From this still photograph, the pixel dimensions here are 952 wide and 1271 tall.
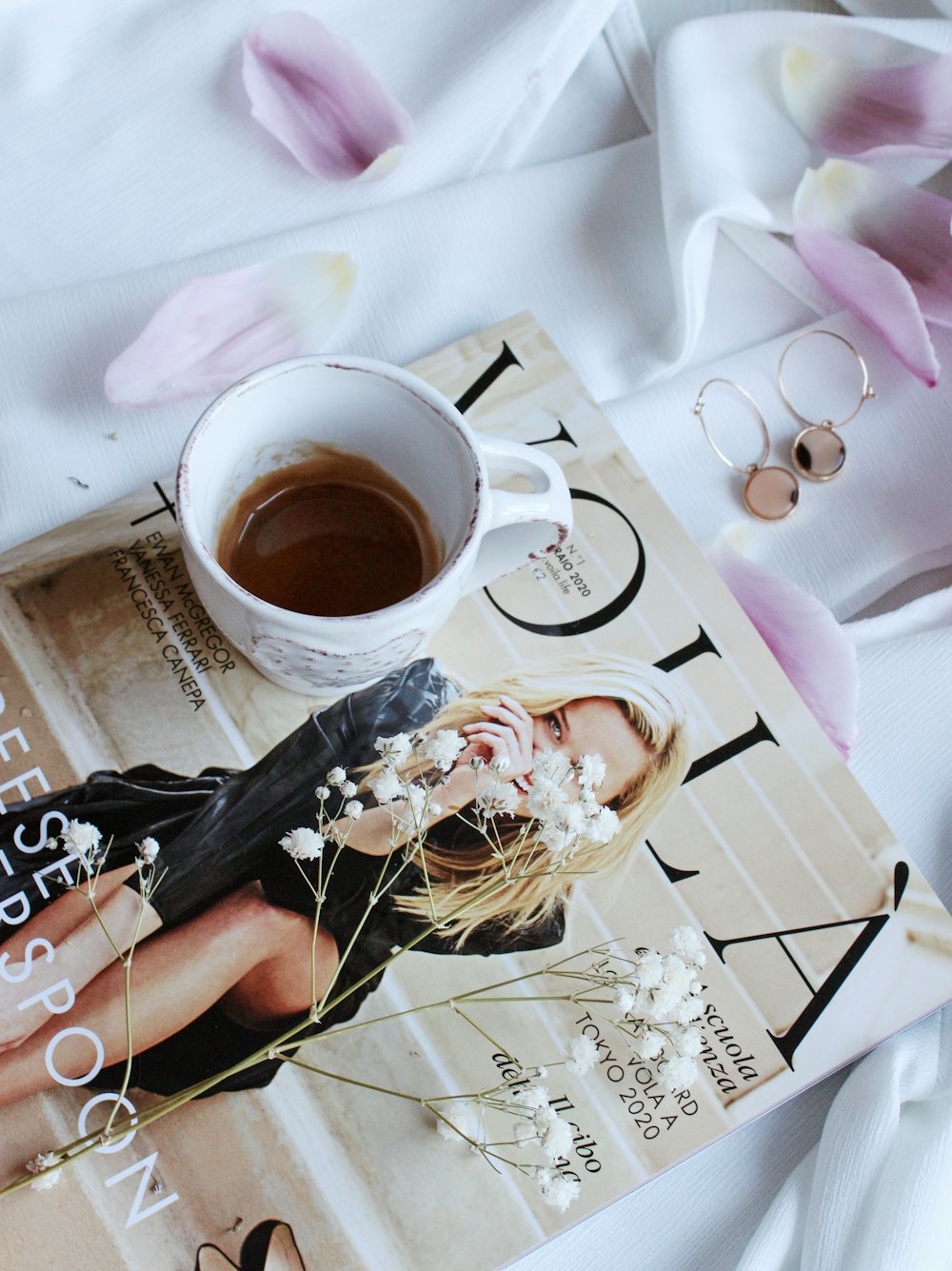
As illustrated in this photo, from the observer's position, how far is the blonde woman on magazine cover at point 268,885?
354mm

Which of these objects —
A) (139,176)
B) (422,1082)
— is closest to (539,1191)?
(422,1082)

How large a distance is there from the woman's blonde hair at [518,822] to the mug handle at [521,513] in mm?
51

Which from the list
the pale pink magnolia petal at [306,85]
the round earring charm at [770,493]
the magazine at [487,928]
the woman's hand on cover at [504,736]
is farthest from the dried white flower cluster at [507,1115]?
the pale pink magnolia petal at [306,85]

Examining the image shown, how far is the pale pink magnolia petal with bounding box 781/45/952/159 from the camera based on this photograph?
19.1 inches

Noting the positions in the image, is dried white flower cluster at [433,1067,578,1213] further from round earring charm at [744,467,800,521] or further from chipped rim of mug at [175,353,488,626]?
round earring charm at [744,467,800,521]

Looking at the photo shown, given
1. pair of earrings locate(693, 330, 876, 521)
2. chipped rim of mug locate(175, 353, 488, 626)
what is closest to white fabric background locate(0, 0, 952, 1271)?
pair of earrings locate(693, 330, 876, 521)

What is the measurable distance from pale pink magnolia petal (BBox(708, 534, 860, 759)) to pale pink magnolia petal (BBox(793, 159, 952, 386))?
12cm

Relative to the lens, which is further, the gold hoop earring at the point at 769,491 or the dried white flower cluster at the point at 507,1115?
the gold hoop earring at the point at 769,491

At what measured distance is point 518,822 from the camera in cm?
38

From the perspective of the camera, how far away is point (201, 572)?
12.8 inches

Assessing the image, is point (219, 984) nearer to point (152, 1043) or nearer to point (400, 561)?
point (152, 1043)

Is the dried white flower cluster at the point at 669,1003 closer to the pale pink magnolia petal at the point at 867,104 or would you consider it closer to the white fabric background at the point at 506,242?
the white fabric background at the point at 506,242

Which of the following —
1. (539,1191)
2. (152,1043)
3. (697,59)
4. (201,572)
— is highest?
(697,59)

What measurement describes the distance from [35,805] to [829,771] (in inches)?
11.3
